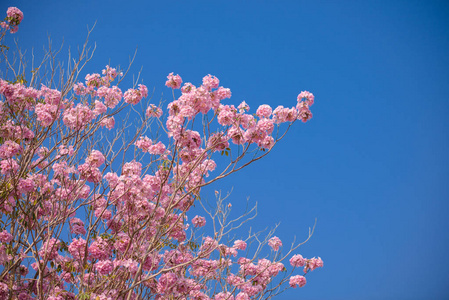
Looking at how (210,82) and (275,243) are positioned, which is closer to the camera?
(210,82)

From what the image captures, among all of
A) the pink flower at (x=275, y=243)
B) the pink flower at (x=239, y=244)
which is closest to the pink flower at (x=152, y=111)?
the pink flower at (x=239, y=244)

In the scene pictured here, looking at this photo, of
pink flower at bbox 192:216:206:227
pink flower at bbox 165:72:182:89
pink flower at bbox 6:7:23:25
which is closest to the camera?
pink flower at bbox 165:72:182:89

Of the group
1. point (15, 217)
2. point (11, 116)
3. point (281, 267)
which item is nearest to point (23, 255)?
point (15, 217)

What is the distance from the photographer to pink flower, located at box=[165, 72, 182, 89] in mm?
3947

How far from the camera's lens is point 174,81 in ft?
13.0

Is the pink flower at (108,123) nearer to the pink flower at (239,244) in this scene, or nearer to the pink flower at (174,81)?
the pink flower at (174,81)

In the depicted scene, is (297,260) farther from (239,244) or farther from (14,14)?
(14,14)

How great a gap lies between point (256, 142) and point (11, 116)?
244 centimetres

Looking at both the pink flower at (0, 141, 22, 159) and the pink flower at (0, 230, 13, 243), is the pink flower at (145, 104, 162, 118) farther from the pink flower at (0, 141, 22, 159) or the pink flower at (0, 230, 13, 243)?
the pink flower at (0, 230, 13, 243)

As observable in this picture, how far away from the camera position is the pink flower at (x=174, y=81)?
3.95 meters

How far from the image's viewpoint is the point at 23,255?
141 inches

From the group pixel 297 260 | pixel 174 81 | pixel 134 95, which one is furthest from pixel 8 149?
pixel 297 260

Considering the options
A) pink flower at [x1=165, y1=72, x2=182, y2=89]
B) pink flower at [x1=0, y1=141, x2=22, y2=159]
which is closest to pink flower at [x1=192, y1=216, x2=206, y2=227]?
pink flower at [x1=165, y1=72, x2=182, y2=89]

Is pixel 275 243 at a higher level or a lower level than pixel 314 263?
higher
